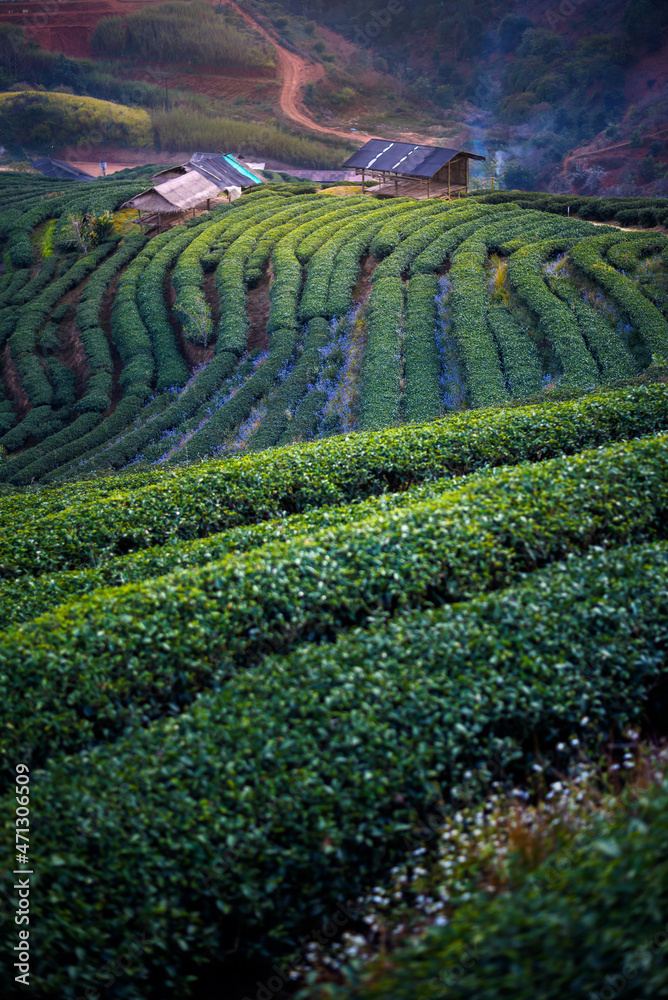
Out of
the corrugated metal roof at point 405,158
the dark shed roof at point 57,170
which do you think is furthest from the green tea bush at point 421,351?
the dark shed roof at point 57,170

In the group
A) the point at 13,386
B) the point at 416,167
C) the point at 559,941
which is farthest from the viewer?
the point at 416,167

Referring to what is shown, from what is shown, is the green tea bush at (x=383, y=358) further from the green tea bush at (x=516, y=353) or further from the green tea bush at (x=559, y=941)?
the green tea bush at (x=559, y=941)

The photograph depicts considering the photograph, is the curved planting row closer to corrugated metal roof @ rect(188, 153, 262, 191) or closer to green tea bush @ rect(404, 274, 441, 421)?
green tea bush @ rect(404, 274, 441, 421)

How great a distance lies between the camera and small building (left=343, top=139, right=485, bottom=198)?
3544cm

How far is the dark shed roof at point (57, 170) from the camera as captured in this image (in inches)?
2852

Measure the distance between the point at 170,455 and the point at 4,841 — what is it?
16.9 meters

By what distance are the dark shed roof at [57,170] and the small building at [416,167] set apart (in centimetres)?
4830

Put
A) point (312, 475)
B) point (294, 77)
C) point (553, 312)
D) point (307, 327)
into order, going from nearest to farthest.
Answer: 1. point (312, 475)
2. point (553, 312)
3. point (307, 327)
4. point (294, 77)

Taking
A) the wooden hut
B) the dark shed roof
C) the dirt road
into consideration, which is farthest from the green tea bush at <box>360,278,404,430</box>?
the dirt road

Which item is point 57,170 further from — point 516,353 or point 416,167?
point 516,353

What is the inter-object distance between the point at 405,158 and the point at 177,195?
1431 centimetres

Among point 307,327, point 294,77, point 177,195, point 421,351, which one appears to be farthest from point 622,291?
point 294,77

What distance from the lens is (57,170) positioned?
2881 inches

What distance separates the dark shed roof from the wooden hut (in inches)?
1528
